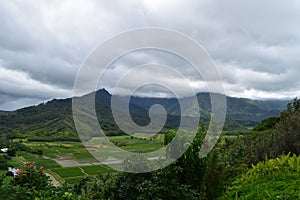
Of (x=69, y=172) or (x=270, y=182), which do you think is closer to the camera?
(x=270, y=182)

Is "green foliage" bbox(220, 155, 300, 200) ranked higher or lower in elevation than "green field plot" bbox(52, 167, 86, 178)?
higher

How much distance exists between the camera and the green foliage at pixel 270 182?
5.02 meters

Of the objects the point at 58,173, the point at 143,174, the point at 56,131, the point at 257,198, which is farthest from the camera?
the point at 56,131

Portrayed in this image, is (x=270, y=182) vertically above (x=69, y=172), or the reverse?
(x=270, y=182)

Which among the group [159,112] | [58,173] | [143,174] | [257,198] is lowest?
[58,173]

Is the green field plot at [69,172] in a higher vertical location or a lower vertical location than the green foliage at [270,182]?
lower

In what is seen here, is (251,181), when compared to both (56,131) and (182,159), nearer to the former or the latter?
(182,159)

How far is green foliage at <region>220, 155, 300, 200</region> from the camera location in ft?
16.5

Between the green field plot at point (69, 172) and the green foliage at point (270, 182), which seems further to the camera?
the green field plot at point (69, 172)

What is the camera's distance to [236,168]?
712 centimetres

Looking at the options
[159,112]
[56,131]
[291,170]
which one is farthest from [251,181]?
[56,131]

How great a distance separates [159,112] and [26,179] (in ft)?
8.53

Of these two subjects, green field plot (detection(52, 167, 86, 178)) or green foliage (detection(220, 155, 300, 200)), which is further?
green field plot (detection(52, 167, 86, 178))

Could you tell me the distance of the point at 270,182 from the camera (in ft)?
18.5
